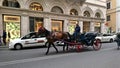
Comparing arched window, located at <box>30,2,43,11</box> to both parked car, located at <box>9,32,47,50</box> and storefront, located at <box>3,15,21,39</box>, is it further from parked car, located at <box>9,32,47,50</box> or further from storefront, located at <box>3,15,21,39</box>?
parked car, located at <box>9,32,47,50</box>

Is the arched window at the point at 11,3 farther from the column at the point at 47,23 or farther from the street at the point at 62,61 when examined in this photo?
the street at the point at 62,61

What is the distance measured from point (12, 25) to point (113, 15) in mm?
31864

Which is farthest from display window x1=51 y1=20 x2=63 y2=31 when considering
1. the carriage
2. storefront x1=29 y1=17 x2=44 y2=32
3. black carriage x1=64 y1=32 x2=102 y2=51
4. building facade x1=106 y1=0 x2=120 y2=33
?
building facade x1=106 y1=0 x2=120 y2=33

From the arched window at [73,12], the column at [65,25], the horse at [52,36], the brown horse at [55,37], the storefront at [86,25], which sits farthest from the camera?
the storefront at [86,25]

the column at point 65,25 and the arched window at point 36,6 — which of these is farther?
the column at point 65,25

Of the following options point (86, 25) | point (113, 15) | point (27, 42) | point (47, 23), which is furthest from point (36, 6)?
point (113, 15)

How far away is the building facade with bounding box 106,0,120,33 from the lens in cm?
4866

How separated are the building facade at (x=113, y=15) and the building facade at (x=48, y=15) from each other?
1174cm

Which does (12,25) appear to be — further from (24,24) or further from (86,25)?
(86,25)

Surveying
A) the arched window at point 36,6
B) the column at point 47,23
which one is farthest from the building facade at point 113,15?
the arched window at point 36,6

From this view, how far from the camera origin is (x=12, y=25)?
24906 millimetres

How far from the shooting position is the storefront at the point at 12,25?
24169 mm

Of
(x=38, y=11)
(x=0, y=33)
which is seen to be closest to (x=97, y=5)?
(x=38, y=11)

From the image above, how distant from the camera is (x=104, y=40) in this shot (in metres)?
26.8
